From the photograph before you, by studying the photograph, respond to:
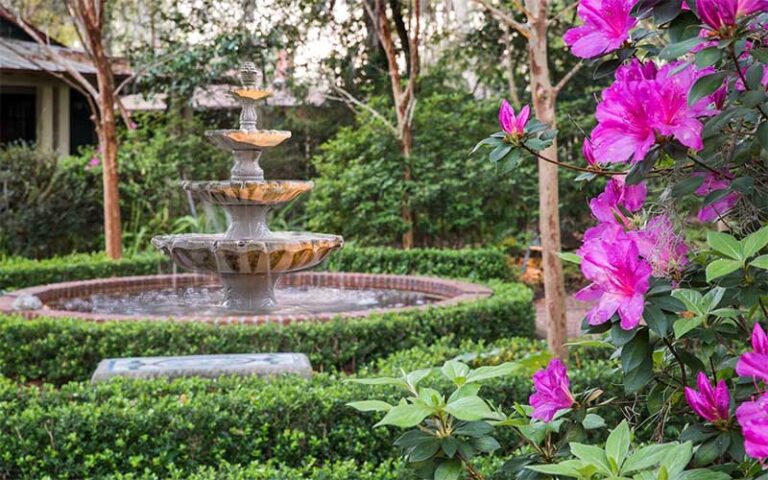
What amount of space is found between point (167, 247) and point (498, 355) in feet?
7.67

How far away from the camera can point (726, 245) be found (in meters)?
1.36

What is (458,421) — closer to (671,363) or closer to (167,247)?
(671,363)

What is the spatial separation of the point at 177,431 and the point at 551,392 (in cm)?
265

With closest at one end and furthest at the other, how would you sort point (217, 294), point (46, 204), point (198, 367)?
point (198, 367)
point (217, 294)
point (46, 204)

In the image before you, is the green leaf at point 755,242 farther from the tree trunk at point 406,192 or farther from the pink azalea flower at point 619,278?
the tree trunk at point 406,192

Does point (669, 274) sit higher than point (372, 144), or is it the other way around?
point (372, 144)

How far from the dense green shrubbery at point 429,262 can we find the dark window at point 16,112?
889 centimetres

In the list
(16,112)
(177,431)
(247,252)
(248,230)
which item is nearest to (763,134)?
(177,431)

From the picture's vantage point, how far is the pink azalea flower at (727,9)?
1225 mm

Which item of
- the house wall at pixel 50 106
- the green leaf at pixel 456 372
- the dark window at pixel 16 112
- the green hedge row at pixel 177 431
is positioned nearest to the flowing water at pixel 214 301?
the green hedge row at pixel 177 431

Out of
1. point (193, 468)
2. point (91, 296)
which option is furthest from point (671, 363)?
point (91, 296)

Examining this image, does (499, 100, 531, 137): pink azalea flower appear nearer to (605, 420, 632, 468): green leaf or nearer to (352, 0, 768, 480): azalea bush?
(352, 0, 768, 480): azalea bush

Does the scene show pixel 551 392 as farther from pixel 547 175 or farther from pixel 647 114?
pixel 547 175

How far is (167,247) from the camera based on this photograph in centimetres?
644
